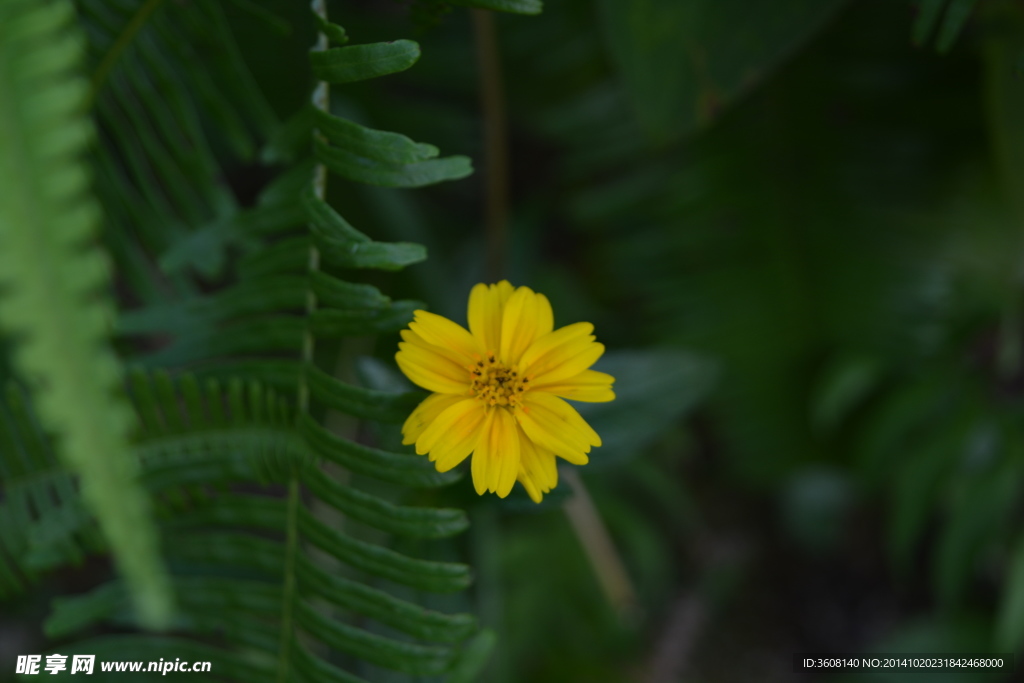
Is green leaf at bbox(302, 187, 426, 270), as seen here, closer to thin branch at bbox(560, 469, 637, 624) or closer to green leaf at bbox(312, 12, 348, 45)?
green leaf at bbox(312, 12, 348, 45)

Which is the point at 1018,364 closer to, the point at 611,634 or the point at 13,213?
the point at 611,634

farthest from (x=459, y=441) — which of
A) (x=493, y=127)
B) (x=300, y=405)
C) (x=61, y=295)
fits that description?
(x=493, y=127)

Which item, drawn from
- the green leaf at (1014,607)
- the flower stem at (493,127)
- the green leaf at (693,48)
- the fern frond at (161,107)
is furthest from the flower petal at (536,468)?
the green leaf at (1014,607)

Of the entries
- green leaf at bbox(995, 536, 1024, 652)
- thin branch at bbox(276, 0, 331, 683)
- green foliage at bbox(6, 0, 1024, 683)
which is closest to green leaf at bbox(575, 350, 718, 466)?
green foliage at bbox(6, 0, 1024, 683)

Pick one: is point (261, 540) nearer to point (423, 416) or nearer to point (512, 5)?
point (423, 416)

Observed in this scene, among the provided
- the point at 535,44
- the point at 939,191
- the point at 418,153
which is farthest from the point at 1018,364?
the point at 418,153
